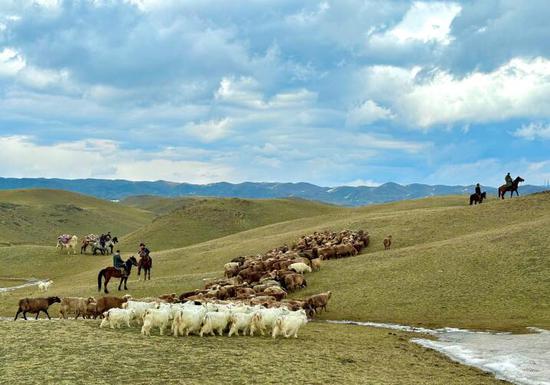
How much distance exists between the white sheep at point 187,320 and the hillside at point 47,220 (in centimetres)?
9699

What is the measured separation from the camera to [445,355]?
2167cm

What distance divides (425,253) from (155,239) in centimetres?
6159

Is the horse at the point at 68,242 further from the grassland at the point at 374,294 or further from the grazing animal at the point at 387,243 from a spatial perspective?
the grazing animal at the point at 387,243

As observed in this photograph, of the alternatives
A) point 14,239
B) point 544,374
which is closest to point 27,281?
point 544,374

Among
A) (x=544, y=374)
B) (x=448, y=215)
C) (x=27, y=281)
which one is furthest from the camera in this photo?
(x=27, y=281)

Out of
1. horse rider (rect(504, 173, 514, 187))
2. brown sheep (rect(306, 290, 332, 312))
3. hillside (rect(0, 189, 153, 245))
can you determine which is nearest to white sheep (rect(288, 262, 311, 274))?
brown sheep (rect(306, 290, 332, 312))

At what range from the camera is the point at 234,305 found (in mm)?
24719

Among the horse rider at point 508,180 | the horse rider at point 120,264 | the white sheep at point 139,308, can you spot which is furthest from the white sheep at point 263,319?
the horse rider at point 508,180

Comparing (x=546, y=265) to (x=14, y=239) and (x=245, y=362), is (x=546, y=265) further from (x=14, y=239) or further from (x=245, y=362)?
(x=14, y=239)

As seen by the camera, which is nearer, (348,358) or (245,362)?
(245,362)

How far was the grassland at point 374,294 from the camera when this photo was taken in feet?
56.3

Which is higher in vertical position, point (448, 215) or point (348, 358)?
point (448, 215)

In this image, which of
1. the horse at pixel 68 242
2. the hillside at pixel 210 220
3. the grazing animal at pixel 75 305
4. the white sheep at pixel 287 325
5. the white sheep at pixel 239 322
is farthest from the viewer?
the hillside at pixel 210 220

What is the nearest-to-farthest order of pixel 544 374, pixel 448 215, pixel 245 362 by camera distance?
pixel 245 362, pixel 544 374, pixel 448 215
